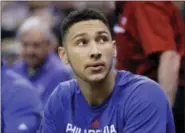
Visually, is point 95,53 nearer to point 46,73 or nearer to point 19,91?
point 19,91

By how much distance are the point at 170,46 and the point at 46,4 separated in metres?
1.28

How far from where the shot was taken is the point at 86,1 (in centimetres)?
401

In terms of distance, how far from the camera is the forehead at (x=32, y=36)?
162 inches

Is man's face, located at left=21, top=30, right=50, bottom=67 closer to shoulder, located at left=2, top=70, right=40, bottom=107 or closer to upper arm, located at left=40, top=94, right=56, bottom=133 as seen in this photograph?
shoulder, located at left=2, top=70, right=40, bottom=107

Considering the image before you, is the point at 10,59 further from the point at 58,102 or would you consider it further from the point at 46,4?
the point at 58,102

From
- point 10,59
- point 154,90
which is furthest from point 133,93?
point 10,59

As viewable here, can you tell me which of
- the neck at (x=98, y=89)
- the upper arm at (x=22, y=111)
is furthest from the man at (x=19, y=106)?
the neck at (x=98, y=89)

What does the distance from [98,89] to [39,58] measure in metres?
1.68

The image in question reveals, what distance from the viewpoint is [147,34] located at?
3479 mm

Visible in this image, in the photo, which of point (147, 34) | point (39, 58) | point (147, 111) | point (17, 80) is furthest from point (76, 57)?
point (39, 58)

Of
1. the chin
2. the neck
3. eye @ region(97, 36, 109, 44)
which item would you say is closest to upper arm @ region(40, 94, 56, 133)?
the neck

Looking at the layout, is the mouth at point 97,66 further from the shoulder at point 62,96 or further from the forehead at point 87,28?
the shoulder at point 62,96

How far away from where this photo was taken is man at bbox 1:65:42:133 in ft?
11.8

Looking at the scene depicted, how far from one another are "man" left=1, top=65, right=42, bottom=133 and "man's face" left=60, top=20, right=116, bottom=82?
113 cm
